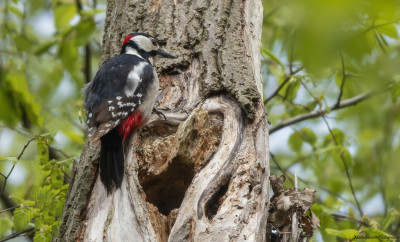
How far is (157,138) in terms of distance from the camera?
2805mm

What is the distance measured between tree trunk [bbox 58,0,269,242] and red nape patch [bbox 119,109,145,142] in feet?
0.20

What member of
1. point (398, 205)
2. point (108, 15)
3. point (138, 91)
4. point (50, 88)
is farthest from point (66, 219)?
point (398, 205)

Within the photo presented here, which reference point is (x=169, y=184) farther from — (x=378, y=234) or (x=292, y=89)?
(x=292, y=89)

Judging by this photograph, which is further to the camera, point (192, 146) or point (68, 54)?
point (68, 54)

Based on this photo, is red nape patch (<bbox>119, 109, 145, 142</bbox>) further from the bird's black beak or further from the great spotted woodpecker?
the bird's black beak

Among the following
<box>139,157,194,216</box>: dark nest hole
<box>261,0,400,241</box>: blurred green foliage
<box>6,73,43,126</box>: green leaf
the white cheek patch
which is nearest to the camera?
<box>261,0,400,241</box>: blurred green foliage

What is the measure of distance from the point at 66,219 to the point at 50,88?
2314 mm

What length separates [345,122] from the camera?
4.42 metres

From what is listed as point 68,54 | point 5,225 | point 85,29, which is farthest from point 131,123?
point 68,54

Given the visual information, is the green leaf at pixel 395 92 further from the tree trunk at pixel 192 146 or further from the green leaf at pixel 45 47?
the green leaf at pixel 45 47

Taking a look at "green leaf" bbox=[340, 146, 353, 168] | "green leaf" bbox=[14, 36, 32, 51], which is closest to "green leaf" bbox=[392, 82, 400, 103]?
"green leaf" bbox=[340, 146, 353, 168]

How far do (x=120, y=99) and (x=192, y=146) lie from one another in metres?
0.59

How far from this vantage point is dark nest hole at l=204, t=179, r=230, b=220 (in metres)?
2.34

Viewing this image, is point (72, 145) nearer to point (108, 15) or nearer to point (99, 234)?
point (108, 15)
